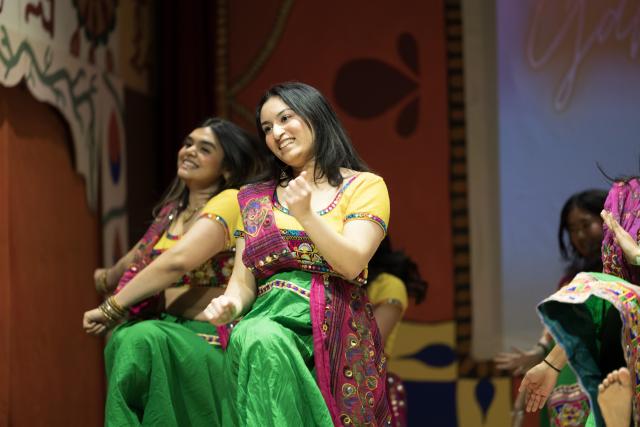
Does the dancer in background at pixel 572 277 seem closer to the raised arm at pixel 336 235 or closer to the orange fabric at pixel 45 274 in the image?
the raised arm at pixel 336 235

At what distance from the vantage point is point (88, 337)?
4898 mm

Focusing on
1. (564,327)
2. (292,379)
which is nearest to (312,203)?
(292,379)

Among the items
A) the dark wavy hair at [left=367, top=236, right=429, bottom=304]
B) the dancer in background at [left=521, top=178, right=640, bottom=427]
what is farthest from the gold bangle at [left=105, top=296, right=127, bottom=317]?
the dancer in background at [left=521, top=178, right=640, bottom=427]

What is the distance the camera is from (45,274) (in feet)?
15.0

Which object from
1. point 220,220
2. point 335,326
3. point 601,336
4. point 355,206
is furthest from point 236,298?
point 601,336

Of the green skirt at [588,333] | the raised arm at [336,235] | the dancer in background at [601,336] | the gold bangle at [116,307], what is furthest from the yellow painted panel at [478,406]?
the green skirt at [588,333]

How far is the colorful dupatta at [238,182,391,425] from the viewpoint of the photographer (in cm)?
300

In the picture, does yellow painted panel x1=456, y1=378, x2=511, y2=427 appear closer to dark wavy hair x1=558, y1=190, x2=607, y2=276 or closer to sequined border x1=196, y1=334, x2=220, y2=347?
dark wavy hair x1=558, y1=190, x2=607, y2=276

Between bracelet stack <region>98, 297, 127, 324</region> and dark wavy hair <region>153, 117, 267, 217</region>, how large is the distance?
1.71 feet

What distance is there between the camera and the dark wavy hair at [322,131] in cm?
328

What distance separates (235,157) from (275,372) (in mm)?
1428

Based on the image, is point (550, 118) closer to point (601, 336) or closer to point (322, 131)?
point (322, 131)

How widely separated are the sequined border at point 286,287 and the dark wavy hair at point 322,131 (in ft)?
1.14

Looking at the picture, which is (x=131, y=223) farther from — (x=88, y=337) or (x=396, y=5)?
(x=396, y=5)
